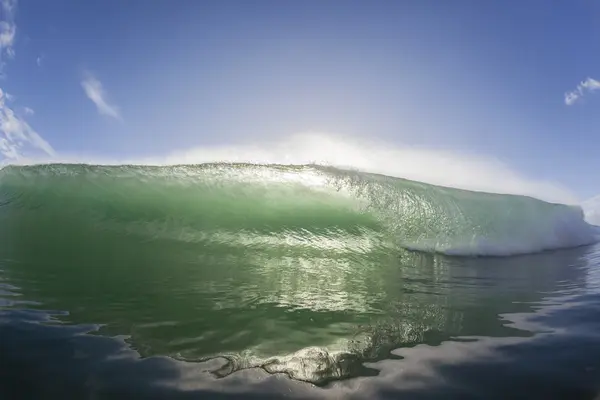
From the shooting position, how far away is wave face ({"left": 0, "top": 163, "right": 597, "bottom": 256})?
316 inches

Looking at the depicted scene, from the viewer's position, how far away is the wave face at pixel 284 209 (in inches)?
316

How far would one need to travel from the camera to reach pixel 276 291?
165 inches

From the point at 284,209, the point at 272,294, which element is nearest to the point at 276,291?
the point at 272,294

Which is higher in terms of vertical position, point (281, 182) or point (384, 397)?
point (281, 182)

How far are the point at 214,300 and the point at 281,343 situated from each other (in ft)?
4.13

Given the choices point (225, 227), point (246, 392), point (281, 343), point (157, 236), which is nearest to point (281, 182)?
point (225, 227)

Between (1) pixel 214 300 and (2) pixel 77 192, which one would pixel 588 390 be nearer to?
(1) pixel 214 300

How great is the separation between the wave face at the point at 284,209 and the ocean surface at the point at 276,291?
5 centimetres

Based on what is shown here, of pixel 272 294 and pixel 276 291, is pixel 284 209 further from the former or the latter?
pixel 272 294

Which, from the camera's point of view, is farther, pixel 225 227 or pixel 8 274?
pixel 225 227

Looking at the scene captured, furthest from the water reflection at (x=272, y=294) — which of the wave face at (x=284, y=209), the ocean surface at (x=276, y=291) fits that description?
the wave face at (x=284, y=209)

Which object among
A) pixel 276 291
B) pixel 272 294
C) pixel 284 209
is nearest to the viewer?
pixel 272 294

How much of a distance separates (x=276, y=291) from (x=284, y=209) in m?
4.84

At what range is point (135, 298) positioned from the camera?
3.66 metres
